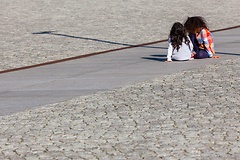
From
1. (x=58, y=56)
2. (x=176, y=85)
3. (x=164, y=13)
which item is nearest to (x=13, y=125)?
(x=176, y=85)

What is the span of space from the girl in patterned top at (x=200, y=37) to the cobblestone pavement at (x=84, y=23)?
3.18 metres

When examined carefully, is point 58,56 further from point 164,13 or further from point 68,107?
point 164,13

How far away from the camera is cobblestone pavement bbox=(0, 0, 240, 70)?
19.6m

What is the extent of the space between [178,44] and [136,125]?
6909 millimetres

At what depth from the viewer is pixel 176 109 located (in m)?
10.2

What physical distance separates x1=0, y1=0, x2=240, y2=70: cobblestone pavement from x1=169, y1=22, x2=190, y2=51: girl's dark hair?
120 inches

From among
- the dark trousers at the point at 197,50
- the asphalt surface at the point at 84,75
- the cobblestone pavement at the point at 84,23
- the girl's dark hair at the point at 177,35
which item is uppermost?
the girl's dark hair at the point at 177,35

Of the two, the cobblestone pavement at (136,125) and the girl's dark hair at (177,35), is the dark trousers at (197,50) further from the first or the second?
the cobblestone pavement at (136,125)

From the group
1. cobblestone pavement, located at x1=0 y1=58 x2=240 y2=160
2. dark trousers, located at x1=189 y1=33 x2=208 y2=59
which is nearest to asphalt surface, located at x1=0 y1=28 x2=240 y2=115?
dark trousers, located at x1=189 y1=33 x2=208 y2=59

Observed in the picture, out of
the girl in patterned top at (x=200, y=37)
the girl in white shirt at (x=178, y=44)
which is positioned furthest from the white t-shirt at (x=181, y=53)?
the girl in patterned top at (x=200, y=37)

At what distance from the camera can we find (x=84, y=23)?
1128 inches

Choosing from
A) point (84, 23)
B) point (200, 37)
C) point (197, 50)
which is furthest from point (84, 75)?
point (84, 23)

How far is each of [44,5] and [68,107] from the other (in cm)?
2726

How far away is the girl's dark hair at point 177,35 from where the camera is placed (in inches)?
624
